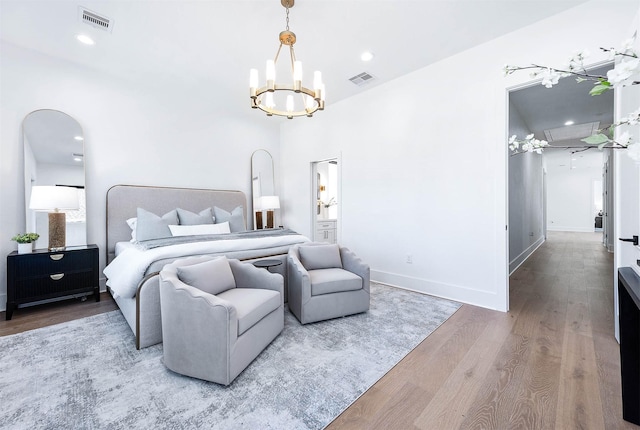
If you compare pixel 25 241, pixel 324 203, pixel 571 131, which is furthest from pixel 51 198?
pixel 571 131

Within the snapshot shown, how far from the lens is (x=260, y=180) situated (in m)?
5.62

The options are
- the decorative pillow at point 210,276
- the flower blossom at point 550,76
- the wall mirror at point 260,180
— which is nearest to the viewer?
the flower blossom at point 550,76

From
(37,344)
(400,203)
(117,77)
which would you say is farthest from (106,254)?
(400,203)

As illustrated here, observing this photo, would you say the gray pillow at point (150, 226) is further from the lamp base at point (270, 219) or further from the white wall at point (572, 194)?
the white wall at point (572, 194)

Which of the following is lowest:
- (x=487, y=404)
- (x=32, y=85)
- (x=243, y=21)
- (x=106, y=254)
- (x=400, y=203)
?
(x=487, y=404)

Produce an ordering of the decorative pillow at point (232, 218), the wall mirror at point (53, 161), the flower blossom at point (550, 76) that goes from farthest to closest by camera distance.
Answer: the decorative pillow at point (232, 218)
the wall mirror at point (53, 161)
the flower blossom at point (550, 76)

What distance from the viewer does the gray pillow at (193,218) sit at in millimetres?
4105

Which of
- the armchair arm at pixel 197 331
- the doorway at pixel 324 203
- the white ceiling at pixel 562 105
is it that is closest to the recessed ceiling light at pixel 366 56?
the white ceiling at pixel 562 105

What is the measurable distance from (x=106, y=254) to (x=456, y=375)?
4.40 metres

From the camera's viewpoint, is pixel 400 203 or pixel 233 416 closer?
pixel 233 416

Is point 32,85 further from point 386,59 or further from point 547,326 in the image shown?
point 547,326

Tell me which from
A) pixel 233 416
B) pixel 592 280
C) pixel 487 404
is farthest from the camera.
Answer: pixel 592 280

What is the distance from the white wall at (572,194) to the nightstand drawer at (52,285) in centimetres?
1370

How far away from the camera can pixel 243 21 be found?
2791 mm
